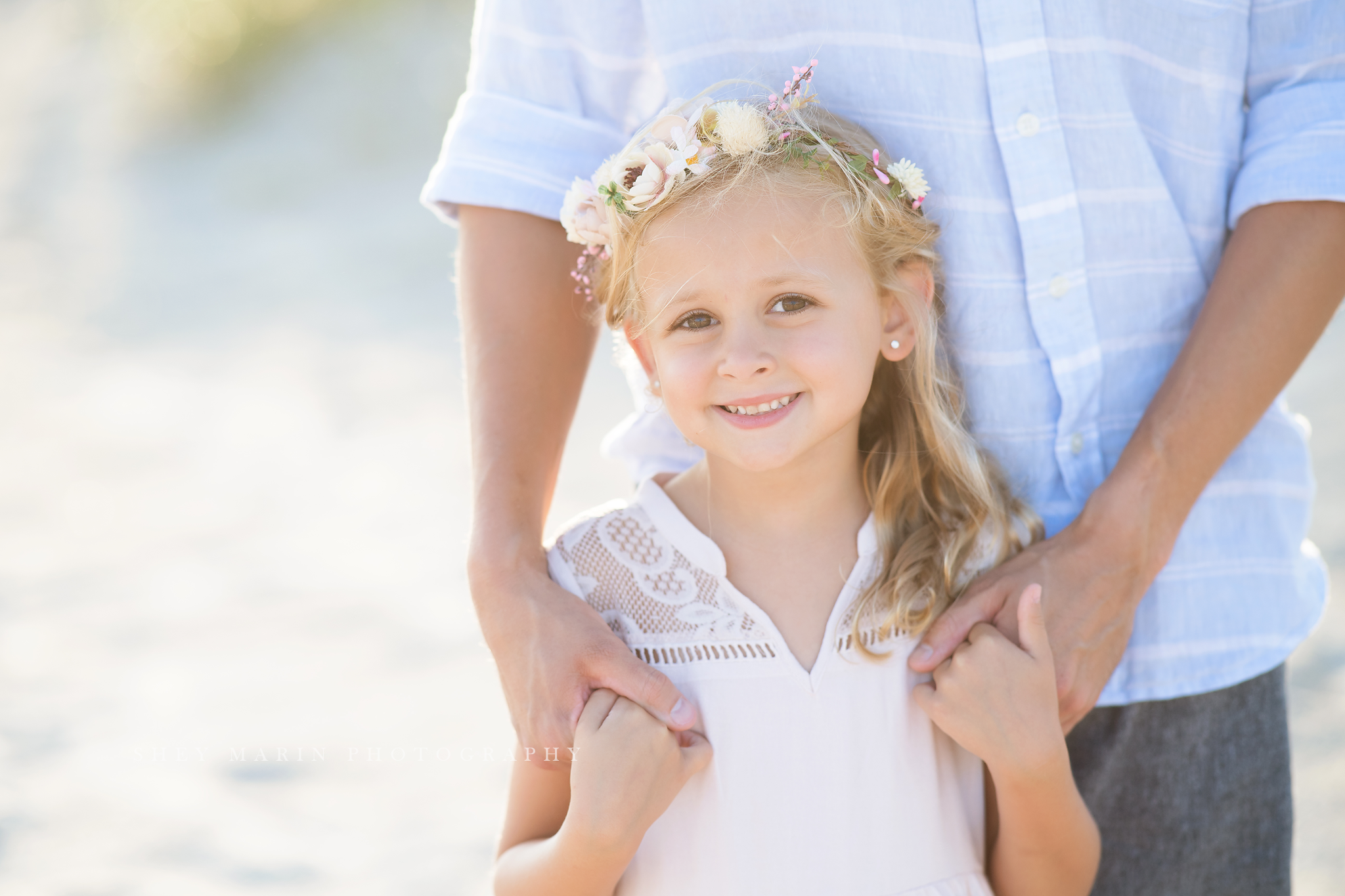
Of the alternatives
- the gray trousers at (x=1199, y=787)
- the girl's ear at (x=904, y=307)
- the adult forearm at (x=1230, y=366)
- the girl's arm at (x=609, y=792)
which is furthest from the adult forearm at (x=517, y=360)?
the gray trousers at (x=1199, y=787)

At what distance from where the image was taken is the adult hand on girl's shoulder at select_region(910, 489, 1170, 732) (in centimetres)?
159

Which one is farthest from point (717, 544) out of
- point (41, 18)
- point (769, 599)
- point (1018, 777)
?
point (41, 18)

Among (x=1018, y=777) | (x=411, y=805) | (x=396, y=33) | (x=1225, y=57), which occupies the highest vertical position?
(x=396, y=33)

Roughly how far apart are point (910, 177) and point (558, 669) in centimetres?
83

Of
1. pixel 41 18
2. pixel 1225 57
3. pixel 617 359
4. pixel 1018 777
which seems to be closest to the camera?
pixel 1018 777

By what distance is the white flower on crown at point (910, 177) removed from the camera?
5.36 ft

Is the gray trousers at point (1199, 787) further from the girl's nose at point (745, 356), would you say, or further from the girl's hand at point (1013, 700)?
the girl's nose at point (745, 356)

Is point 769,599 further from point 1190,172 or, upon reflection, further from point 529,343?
point 1190,172

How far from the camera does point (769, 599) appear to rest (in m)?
1.74

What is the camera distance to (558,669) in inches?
61.1

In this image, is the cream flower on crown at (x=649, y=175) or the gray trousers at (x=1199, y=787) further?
the gray trousers at (x=1199, y=787)

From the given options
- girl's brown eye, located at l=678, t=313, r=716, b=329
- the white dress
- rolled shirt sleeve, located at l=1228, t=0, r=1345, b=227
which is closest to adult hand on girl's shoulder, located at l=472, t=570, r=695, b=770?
the white dress

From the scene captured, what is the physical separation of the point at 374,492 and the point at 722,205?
4.45 meters

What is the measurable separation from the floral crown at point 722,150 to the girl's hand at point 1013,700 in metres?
0.61
